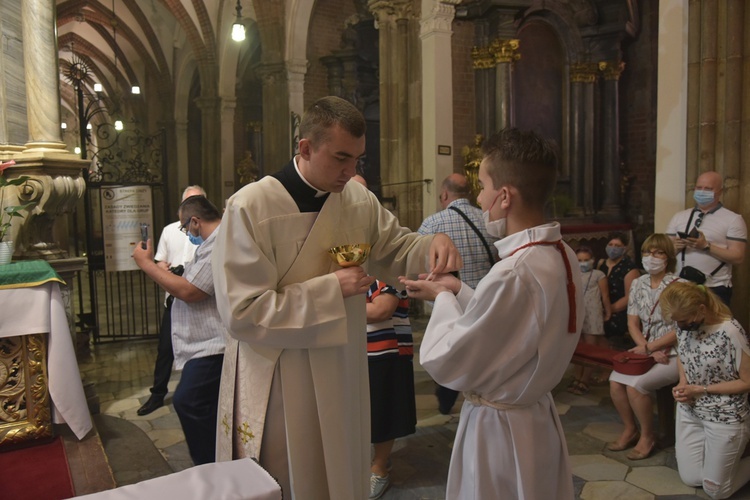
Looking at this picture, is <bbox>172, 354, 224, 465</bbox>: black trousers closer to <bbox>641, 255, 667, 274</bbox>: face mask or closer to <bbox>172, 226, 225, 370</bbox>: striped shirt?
<bbox>172, 226, 225, 370</bbox>: striped shirt

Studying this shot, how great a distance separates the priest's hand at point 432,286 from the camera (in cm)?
225

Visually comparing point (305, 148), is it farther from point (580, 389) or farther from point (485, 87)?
point (485, 87)

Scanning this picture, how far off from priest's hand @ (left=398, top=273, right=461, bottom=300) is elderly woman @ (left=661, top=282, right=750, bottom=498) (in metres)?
1.96

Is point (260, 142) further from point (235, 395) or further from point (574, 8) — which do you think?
point (235, 395)

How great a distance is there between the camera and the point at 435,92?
997 centimetres

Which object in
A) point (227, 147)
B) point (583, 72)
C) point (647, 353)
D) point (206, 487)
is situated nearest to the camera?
point (206, 487)

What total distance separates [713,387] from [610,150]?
32.3 feet

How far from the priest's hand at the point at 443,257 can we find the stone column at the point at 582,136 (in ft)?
34.9

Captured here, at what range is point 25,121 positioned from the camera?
16.0 feet

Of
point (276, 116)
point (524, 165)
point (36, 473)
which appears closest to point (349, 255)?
point (524, 165)

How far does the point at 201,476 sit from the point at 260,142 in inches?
685

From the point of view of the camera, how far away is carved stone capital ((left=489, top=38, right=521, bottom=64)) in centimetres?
1046

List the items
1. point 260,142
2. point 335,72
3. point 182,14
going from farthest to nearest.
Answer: point 260,142 < point 182,14 < point 335,72

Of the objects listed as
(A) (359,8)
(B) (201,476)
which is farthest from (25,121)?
(A) (359,8)
